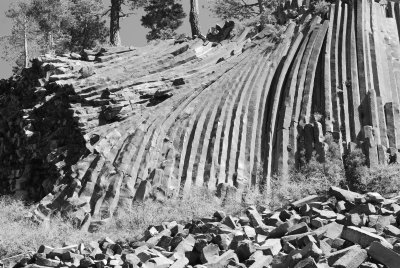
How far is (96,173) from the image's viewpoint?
1659 centimetres

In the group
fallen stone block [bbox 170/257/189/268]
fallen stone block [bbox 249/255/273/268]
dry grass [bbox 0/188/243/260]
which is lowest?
dry grass [bbox 0/188/243/260]

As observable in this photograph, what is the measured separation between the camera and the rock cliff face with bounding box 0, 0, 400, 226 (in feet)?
54.1

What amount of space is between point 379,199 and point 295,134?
5493mm

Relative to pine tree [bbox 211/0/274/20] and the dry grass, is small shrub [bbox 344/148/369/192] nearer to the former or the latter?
the dry grass

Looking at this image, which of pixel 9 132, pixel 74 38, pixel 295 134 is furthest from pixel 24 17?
pixel 295 134

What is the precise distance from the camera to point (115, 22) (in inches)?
1090

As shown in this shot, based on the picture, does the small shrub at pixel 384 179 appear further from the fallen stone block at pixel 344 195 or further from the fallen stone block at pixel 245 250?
the fallen stone block at pixel 245 250

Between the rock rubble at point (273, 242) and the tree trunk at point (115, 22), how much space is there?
15330mm

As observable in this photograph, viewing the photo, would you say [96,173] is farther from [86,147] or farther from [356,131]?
[356,131]

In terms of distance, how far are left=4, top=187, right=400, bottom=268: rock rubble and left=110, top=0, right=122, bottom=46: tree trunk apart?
15.3m

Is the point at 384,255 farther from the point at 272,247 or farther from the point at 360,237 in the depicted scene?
the point at 272,247

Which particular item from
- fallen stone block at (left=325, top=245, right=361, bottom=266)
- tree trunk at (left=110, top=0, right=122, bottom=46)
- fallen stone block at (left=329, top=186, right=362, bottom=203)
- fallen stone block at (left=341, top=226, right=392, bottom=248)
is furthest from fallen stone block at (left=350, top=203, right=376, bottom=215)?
tree trunk at (left=110, top=0, right=122, bottom=46)

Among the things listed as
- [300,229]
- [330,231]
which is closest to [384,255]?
[330,231]

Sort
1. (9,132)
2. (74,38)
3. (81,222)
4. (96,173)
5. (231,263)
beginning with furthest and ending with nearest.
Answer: (74,38), (9,132), (96,173), (81,222), (231,263)
